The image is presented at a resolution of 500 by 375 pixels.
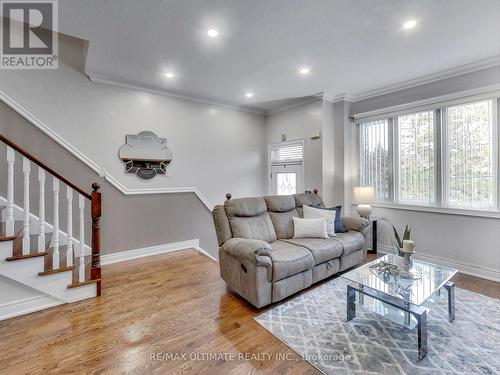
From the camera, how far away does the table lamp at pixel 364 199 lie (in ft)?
12.8

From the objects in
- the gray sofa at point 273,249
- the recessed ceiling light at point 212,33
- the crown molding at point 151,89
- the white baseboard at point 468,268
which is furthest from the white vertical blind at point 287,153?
the recessed ceiling light at point 212,33

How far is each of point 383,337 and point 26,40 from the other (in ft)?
16.5

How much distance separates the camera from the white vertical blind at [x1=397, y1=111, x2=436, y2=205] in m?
3.61

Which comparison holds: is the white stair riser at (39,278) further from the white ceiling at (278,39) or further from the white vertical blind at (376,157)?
the white vertical blind at (376,157)

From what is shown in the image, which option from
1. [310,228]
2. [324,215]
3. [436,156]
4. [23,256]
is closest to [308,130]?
[324,215]

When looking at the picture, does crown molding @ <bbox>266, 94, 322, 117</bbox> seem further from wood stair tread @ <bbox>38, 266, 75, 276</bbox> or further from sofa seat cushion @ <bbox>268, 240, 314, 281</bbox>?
wood stair tread @ <bbox>38, 266, 75, 276</bbox>

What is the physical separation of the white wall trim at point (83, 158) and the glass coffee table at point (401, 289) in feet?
9.79

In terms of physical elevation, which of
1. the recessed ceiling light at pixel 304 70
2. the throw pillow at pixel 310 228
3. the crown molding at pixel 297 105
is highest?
the crown molding at pixel 297 105

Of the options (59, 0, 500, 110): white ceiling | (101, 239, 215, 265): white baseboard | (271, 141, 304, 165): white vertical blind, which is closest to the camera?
(59, 0, 500, 110): white ceiling

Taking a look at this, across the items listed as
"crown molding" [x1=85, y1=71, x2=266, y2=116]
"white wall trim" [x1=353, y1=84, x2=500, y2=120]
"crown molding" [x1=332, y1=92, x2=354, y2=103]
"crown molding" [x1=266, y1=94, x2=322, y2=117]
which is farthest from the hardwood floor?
"crown molding" [x1=266, y1=94, x2=322, y2=117]

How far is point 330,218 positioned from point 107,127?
3538mm

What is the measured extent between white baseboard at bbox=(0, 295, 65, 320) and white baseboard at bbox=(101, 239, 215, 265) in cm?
113

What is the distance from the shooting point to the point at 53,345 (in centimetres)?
185

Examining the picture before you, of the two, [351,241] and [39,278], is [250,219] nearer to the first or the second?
[351,241]
